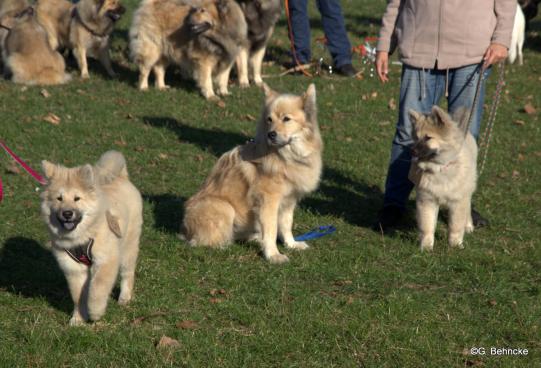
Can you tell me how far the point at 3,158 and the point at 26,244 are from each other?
2495 millimetres

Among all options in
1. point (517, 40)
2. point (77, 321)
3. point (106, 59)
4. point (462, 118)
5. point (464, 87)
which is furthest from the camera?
point (517, 40)

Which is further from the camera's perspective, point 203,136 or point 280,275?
point 203,136

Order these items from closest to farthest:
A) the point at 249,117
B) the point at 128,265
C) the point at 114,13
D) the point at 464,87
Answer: the point at 128,265
the point at 464,87
the point at 249,117
the point at 114,13

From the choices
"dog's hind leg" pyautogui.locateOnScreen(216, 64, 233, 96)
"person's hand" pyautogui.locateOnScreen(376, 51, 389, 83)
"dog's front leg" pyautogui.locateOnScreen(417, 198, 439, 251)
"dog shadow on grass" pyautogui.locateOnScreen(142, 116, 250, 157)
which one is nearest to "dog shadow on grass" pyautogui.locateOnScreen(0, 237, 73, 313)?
"dog's front leg" pyautogui.locateOnScreen(417, 198, 439, 251)

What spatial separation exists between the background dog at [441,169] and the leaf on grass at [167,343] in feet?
8.09

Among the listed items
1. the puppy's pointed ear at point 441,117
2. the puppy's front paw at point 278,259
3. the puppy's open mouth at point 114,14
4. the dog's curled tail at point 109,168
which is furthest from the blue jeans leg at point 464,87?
the puppy's open mouth at point 114,14

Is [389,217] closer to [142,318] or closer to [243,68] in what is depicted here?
[142,318]

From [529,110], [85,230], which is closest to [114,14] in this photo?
[529,110]

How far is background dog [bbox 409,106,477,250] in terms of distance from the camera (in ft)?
18.9

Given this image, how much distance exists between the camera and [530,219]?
6.99m

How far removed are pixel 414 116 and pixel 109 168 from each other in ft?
8.26

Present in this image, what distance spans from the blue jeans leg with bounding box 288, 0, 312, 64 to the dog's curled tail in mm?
8151

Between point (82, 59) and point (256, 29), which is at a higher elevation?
point (256, 29)

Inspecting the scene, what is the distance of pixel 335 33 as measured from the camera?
1239cm
